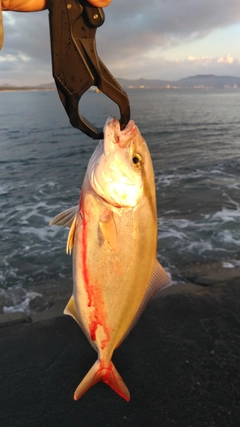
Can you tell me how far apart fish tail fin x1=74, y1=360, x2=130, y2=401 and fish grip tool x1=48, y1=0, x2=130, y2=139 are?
205 cm

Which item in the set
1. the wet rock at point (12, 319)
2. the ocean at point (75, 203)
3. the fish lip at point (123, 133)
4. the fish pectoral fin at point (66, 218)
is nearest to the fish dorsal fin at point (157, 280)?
the fish pectoral fin at point (66, 218)

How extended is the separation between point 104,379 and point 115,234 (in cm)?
137

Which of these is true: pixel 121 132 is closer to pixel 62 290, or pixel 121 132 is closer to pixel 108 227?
pixel 108 227

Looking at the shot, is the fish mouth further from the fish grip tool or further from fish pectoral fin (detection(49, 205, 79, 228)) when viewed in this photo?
fish pectoral fin (detection(49, 205, 79, 228))

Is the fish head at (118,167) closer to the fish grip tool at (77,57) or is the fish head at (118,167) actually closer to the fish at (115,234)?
the fish at (115,234)

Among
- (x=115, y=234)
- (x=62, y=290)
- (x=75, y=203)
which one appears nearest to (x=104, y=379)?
(x=115, y=234)

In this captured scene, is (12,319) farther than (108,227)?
Yes

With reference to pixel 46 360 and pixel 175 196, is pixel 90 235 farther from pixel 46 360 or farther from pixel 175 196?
pixel 175 196

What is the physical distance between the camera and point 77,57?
232cm

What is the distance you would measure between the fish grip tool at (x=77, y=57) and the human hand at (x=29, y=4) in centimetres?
5

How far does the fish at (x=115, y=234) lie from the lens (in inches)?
96.6

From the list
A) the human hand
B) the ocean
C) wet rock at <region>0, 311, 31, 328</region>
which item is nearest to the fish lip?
the human hand

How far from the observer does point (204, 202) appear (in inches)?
491

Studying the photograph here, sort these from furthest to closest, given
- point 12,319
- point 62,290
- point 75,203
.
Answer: point 75,203 → point 62,290 → point 12,319
